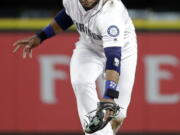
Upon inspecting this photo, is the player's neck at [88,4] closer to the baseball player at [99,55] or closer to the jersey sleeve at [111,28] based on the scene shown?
the baseball player at [99,55]

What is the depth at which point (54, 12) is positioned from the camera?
820 cm

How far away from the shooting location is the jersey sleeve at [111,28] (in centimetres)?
510

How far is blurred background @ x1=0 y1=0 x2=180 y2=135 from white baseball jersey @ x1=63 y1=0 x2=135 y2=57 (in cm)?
240

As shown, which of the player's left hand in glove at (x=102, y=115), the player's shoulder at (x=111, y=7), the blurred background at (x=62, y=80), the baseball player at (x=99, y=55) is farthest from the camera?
the blurred background at (x=62, y=80)

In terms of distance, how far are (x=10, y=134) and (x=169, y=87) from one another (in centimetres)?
179

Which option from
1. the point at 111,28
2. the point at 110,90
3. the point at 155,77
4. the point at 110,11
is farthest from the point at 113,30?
the point at 155,77

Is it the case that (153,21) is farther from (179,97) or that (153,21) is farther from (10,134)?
(10,134)

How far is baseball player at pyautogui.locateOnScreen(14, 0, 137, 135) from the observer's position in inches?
196

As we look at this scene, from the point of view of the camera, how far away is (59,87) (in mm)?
8211

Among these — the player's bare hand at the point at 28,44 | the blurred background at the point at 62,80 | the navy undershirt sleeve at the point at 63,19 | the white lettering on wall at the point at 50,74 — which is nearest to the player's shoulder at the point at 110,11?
the navy undershirt sleeve at the point at 63,19

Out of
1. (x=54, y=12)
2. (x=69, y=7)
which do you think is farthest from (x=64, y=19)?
(x=54, y=12)

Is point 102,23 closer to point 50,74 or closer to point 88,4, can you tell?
point 88,4

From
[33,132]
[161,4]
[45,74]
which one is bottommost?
[33,132]

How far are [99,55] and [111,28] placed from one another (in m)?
0.63
